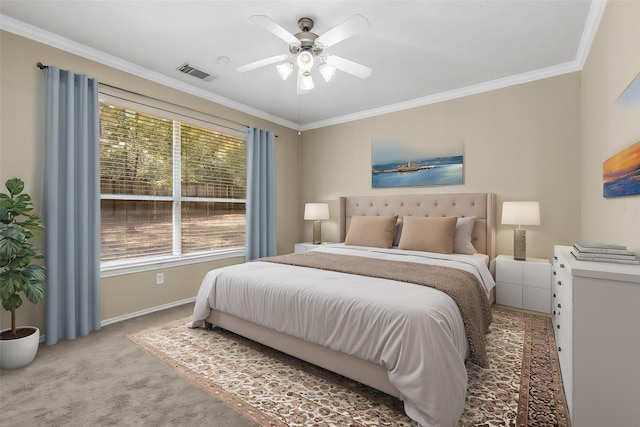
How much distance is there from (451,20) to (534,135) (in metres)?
1.77

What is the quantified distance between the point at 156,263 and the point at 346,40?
9.89 feet

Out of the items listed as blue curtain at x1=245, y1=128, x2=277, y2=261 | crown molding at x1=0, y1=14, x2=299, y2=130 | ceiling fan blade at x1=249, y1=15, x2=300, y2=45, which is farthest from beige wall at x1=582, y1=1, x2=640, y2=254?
crown molding at x1=0, y1=14, x2=299, y2=130

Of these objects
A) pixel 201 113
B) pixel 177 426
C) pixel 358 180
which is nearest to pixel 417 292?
pixel 177 426

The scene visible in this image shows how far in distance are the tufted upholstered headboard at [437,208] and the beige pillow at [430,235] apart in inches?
15.6

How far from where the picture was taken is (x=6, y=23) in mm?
2389

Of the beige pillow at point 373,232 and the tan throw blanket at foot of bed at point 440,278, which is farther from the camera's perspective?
the beige pillow at point 373,232

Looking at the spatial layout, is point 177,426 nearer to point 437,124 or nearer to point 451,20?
point 451,20

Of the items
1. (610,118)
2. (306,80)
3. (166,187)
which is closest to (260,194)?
(166,187)

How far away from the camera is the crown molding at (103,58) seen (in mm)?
2450

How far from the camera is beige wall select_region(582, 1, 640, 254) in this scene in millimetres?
1674

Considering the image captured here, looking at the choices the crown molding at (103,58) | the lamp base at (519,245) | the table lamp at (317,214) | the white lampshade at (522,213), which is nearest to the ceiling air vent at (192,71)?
the crown molding at (103,58)

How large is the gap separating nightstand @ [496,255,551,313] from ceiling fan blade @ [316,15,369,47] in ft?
8.90

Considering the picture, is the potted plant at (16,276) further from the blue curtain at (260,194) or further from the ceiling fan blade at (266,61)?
the blue curtain at (260,194)

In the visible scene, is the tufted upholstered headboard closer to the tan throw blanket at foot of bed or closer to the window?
the tan throw blanket at foot of bed
